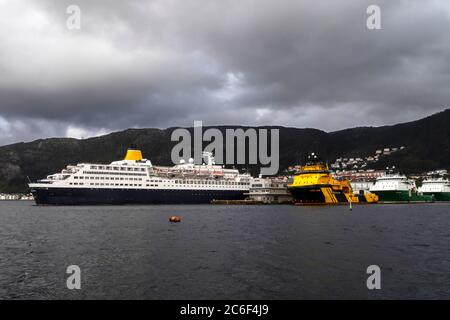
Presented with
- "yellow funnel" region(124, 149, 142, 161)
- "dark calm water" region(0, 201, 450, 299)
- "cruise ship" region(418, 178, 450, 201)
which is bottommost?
"dark calm water" region(0, 201, 450, 299)

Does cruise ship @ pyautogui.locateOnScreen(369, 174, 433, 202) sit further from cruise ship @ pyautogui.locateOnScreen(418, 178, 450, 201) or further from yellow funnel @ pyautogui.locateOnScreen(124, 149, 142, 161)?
yellow funnel @ pyautogui.locateOnScreen(124, 149, 142, 161)

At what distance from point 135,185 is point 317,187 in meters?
52.0

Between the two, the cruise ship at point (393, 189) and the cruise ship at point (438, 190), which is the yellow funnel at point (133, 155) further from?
the cruise ship at point (438, 190)

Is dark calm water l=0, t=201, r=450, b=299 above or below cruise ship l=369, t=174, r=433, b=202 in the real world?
below

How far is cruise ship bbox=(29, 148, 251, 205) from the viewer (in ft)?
335

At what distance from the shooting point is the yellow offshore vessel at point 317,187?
4493 inches

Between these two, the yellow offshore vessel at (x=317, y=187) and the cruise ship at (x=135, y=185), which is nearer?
the cruise ship at (x=135, y=185)

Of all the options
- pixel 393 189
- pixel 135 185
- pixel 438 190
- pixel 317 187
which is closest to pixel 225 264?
pixel 135 185

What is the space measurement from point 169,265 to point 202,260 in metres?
2.41

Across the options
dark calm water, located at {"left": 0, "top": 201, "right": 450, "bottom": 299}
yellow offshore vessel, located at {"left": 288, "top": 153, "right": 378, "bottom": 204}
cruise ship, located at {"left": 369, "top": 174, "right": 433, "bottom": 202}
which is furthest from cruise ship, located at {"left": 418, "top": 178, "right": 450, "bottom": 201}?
dark calm water, located at {"left": 0, "top": 201, "right": 450, "bottom": 299}

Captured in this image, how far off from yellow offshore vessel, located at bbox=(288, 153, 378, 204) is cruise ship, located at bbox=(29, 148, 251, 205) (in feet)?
78.7

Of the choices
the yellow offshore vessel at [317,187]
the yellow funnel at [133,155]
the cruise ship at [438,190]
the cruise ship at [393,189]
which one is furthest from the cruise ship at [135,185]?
the cruise ship at [438,190]

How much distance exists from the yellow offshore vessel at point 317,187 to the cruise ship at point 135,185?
944 inches
